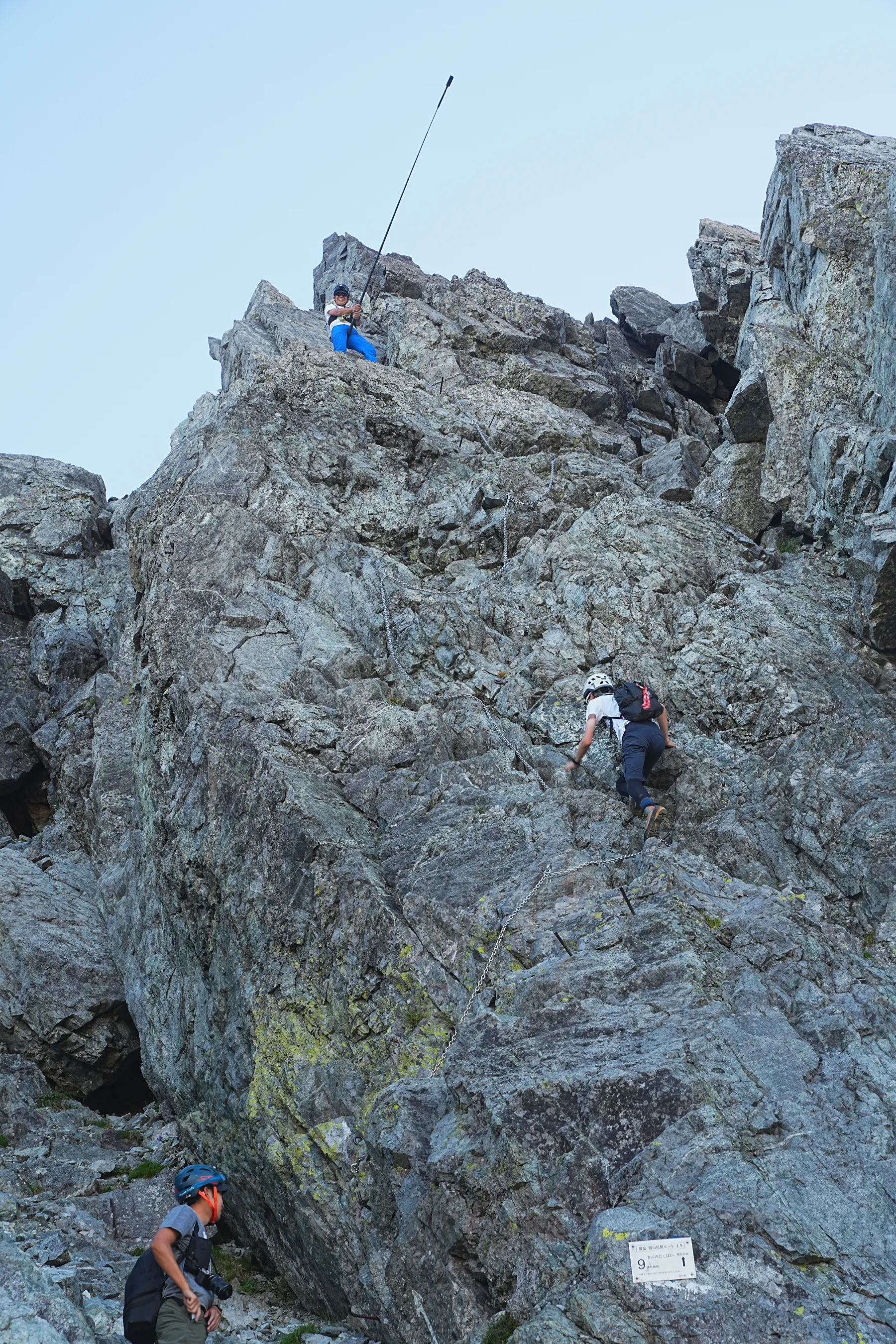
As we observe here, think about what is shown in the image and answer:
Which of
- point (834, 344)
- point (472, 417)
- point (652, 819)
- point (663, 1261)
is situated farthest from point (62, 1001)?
point (834, 344)

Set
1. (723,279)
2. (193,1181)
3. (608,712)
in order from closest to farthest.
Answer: (193,1181) → (608,712) → (723,279)

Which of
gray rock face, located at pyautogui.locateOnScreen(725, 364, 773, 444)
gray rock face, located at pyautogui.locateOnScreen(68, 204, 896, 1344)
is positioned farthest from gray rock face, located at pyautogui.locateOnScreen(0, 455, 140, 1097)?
gray rock face, located at pyautogui.locateOnScreen(725, 364, 773, 444)

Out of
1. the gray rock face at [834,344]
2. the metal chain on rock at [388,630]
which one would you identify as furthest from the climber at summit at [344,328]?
the metal chain on rock at [388,630]

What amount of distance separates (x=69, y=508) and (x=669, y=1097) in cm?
2899

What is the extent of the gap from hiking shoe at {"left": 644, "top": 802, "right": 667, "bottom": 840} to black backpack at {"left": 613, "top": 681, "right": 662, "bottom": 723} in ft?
5.59

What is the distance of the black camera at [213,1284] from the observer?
34.1 feet

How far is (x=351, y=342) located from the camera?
29.9 metres

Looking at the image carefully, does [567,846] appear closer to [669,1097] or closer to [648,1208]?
[669,1097]

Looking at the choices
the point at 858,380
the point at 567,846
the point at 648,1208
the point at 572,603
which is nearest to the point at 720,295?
the point at 858,380

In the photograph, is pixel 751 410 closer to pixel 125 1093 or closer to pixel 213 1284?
pixel 125 1093

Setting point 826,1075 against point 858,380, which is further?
point 858,380

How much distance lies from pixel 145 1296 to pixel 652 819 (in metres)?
8.43

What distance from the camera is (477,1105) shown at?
36.7ft

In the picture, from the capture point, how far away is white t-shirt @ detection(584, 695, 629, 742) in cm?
1658
